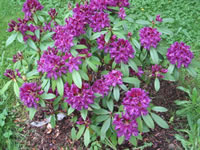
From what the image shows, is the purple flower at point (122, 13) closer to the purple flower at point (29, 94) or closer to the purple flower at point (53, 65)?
the purple flower at point (53, 65)

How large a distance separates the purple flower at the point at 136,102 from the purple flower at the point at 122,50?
27 centimetres

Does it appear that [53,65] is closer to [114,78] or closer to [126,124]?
[114,78]

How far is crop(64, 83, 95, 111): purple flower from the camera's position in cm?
186

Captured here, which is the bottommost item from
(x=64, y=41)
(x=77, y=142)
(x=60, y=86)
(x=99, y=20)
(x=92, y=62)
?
(x=77, y=142)

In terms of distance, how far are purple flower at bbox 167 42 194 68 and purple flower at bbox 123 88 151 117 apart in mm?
437

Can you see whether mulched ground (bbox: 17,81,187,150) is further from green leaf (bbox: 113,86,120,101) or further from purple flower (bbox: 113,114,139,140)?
green leaf (bbox: 113,86,120,101)

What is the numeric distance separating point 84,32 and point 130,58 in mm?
438

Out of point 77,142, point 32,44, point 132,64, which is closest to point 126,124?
point 132,64

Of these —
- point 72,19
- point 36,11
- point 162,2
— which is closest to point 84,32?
point 72,19

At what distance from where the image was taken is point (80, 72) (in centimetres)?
194

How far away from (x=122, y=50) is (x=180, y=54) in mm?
491

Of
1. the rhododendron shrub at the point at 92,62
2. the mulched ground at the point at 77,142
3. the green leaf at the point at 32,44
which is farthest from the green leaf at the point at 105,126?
the green leaf at the point at 32,44

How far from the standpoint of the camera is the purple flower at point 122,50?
6.31 feet

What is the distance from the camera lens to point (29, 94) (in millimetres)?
1879
